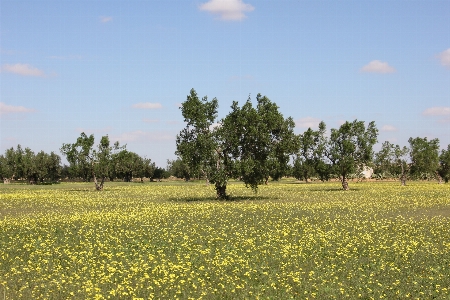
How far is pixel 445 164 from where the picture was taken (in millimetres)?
156125

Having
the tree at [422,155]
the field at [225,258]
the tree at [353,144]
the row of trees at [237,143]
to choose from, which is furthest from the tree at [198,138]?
the tree at [422,155]

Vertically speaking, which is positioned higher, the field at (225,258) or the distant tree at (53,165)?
the distant tree at (53,165)

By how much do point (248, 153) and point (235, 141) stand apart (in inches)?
88.8

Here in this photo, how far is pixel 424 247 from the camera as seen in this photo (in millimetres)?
23281

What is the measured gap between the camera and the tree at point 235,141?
2174 inches

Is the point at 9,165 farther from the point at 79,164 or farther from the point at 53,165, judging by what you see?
the point at 79,164

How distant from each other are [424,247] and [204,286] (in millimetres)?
12034

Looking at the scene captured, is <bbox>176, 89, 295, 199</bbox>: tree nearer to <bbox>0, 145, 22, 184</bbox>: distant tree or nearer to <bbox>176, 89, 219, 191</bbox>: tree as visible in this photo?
<bbox>176, 89, 219, 191</bbox>: tree

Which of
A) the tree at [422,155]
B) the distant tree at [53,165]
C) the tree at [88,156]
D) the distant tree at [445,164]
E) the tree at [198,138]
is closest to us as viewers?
the tree at [198,138]

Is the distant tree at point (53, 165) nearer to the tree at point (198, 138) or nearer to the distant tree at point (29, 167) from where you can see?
the distant tree at point (29, 167)

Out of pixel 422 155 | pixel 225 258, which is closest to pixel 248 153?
pixel 225 258

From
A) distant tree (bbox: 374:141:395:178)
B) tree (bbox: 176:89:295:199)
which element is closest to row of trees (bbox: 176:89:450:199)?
tree (bbox: 176:89:295:199)

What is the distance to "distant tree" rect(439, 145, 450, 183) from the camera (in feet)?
505

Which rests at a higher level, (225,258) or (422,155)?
(422,155)
